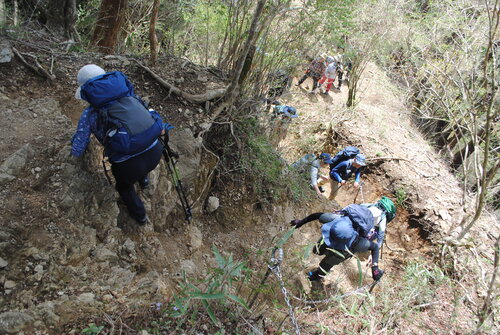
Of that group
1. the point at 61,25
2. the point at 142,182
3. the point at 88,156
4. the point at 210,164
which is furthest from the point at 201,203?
the point at 61,25

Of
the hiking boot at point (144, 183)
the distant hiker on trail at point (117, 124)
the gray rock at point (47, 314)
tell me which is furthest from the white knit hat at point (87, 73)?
the gray rock at point (47, 314)

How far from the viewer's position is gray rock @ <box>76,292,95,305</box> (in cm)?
249

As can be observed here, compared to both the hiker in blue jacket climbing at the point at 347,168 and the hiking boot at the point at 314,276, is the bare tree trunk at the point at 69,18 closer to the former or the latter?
the hiker in blue jacket climbing at the point at 347,168

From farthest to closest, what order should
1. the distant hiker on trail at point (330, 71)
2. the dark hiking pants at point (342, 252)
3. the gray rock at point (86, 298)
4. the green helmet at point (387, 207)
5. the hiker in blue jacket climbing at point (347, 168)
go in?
1. the distant hiker on trail at point (330, 71)
2. the hiker in blue jacket climbing at point (347, 168)
3. the green helmet at point (387, 207)
4. the dark hiking pants at point (342, 252)
5. the gray rock at point (86, 298)

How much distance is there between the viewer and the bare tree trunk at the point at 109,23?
5914mm

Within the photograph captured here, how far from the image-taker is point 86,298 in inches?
99.5

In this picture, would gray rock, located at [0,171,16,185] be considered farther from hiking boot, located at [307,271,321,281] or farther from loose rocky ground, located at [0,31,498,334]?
hiking boot, located at [307,271,321,281]

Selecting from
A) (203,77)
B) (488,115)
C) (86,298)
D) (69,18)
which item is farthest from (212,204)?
(69,18)

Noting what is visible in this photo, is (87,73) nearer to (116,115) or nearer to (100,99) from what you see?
(100,99)

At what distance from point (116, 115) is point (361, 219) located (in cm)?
303

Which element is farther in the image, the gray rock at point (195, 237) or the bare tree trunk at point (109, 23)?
the bare tree trunk at point (109, 23)

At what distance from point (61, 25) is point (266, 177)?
482cm

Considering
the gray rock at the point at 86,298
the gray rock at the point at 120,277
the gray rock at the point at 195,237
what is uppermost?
the gray rock at the point at 86,298

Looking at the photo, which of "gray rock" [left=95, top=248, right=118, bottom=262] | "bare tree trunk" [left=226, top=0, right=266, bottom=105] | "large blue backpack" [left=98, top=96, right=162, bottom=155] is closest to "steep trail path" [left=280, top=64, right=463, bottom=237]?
"bare tree trunk" [left=226, top=0, right=266, bottom=105]
